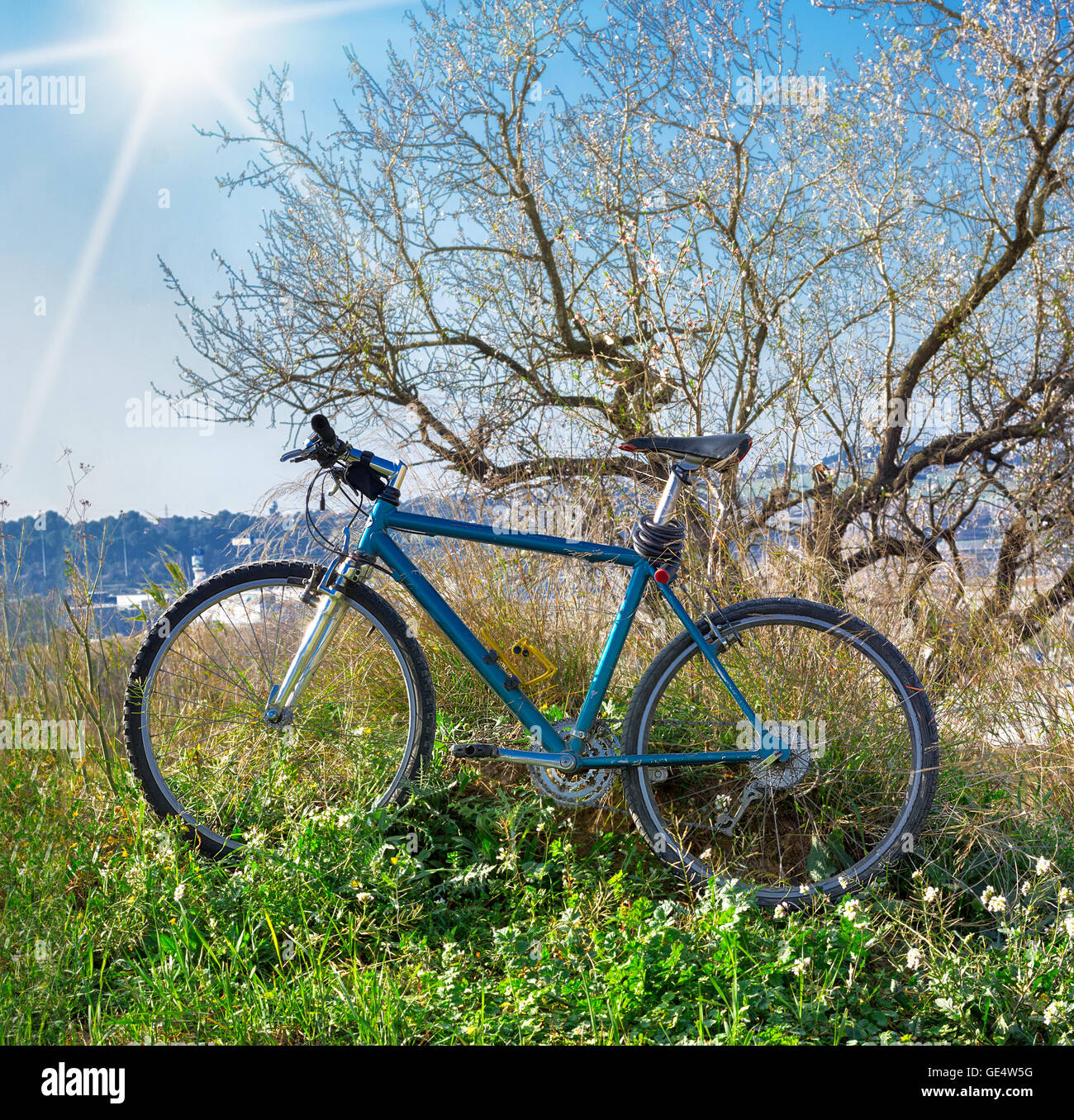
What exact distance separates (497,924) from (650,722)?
696 mm

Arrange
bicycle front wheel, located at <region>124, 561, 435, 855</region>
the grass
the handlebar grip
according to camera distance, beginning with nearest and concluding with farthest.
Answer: the grass < the handlebar grip < bicycle front wheel, located at <region>124, 561, 435, 855</region>

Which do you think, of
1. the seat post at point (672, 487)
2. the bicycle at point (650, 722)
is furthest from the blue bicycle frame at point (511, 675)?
the seat post at point (672, 487)

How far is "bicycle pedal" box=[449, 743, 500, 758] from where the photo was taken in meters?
2.32

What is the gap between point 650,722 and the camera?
2.35 m

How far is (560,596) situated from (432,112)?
198 inches

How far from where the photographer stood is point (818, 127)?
670cm

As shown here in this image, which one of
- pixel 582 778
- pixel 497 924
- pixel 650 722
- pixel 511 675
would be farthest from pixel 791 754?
pixel 497 924

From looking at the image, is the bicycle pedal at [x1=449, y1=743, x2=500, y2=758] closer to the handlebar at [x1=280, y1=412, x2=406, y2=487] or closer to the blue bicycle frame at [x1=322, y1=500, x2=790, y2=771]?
the blue bicycle frame at [x1=322, y1=500, x2=790, y2=771]

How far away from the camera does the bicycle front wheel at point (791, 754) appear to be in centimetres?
230

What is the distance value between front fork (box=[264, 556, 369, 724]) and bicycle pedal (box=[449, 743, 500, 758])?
51 centimetres

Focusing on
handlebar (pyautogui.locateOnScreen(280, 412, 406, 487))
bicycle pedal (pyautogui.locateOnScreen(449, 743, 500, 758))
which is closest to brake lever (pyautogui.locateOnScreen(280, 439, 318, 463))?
handlebar (pyautogui.locateOnScreen(280, 412, 406, 487))

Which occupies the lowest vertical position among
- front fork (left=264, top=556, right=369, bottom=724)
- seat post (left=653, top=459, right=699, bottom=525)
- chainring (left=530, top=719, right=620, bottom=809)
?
chainring (left=530, top=719, right=620, bottom=809)
